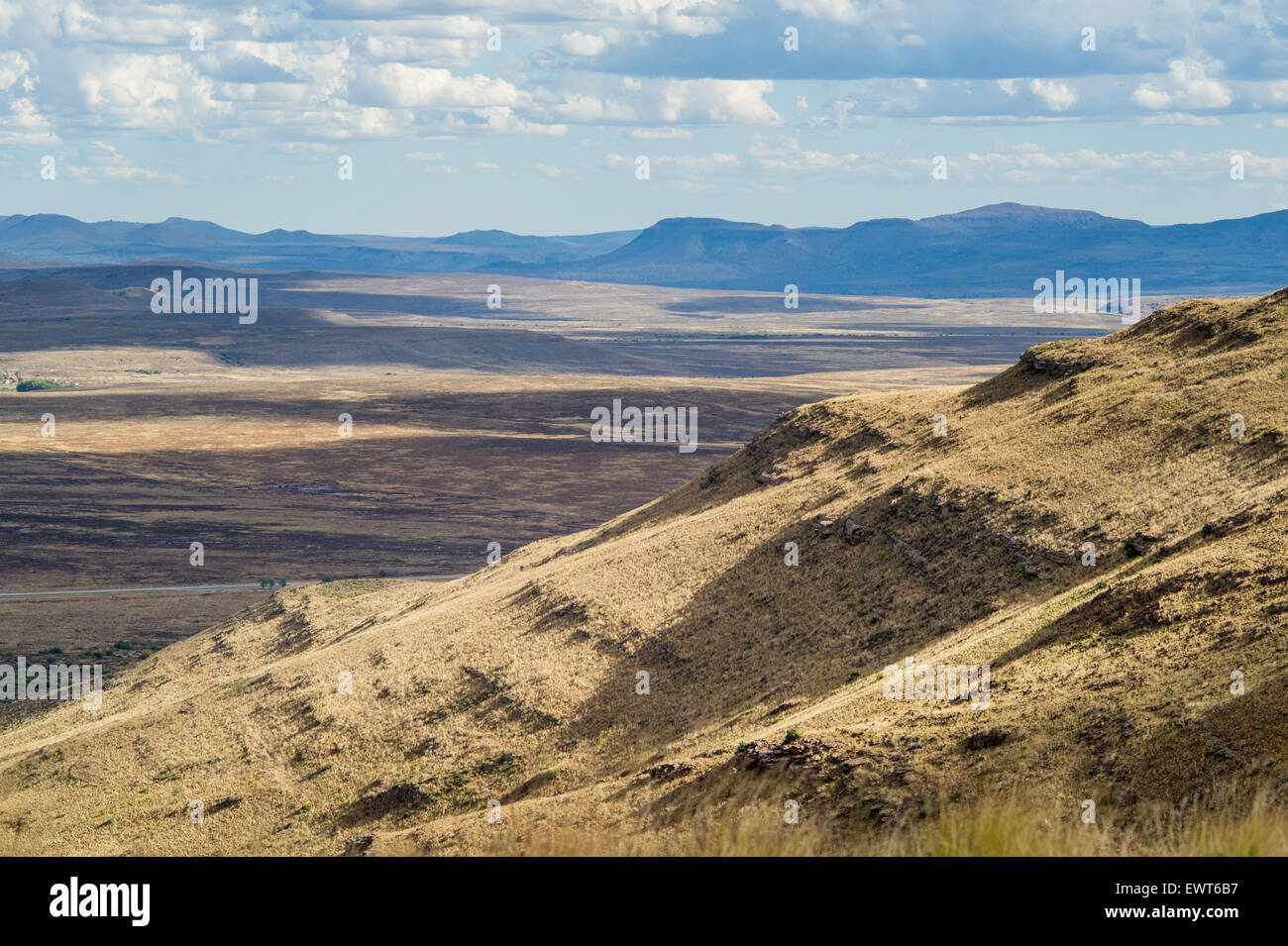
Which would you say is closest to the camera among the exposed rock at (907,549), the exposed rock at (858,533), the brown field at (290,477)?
the exposed rock at (907,549)

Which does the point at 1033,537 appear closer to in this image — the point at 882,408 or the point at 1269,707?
the point at 1269,707

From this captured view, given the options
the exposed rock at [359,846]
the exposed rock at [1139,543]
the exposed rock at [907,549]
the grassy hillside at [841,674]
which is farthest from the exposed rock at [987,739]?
the exposed rock at [907,549]

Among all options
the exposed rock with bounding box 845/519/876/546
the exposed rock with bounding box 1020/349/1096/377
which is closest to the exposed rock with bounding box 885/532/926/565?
the exposed rock with bounding box 845/519/876/546

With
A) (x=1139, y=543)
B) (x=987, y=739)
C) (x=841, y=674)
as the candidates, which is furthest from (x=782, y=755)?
(x=1139, y=543)

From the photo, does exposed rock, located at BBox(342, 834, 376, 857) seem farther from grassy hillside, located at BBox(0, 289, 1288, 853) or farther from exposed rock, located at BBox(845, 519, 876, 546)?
exposed rock, located at BBox(845, 519, 876, 546)

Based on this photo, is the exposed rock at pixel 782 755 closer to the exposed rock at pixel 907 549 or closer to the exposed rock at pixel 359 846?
the exposed rock at pixel 359 846

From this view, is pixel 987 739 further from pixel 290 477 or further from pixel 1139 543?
pixel 290 477

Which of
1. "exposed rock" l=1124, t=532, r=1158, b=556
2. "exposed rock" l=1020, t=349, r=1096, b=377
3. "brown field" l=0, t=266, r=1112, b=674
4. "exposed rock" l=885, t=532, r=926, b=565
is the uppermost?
"exposed rock" l=1020, t=349, r=1096, b=377
